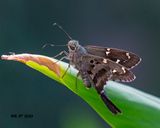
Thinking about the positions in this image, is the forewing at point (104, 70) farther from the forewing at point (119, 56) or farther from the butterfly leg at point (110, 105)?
the butterfly leg at point (110, 105)

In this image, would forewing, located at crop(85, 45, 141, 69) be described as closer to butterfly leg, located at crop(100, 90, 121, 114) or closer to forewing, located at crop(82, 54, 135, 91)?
forewing, located at crop(82, 54, 135, 91)

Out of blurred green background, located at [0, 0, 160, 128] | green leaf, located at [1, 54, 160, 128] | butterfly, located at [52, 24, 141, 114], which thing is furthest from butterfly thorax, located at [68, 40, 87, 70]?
blurred green background, located at [0, 0, 160, 128]

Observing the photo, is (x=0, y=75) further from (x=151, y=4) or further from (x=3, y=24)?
(x=151, y=4)

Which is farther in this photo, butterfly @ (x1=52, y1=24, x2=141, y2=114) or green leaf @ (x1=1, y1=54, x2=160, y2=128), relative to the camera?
butterfly @ (x1=52, y1=24, x2=141, y2=114)

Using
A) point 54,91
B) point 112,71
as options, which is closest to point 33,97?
point 54,91

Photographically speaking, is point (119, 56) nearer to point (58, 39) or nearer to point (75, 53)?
point (75, 53)

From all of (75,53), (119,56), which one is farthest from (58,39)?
(119,56)
